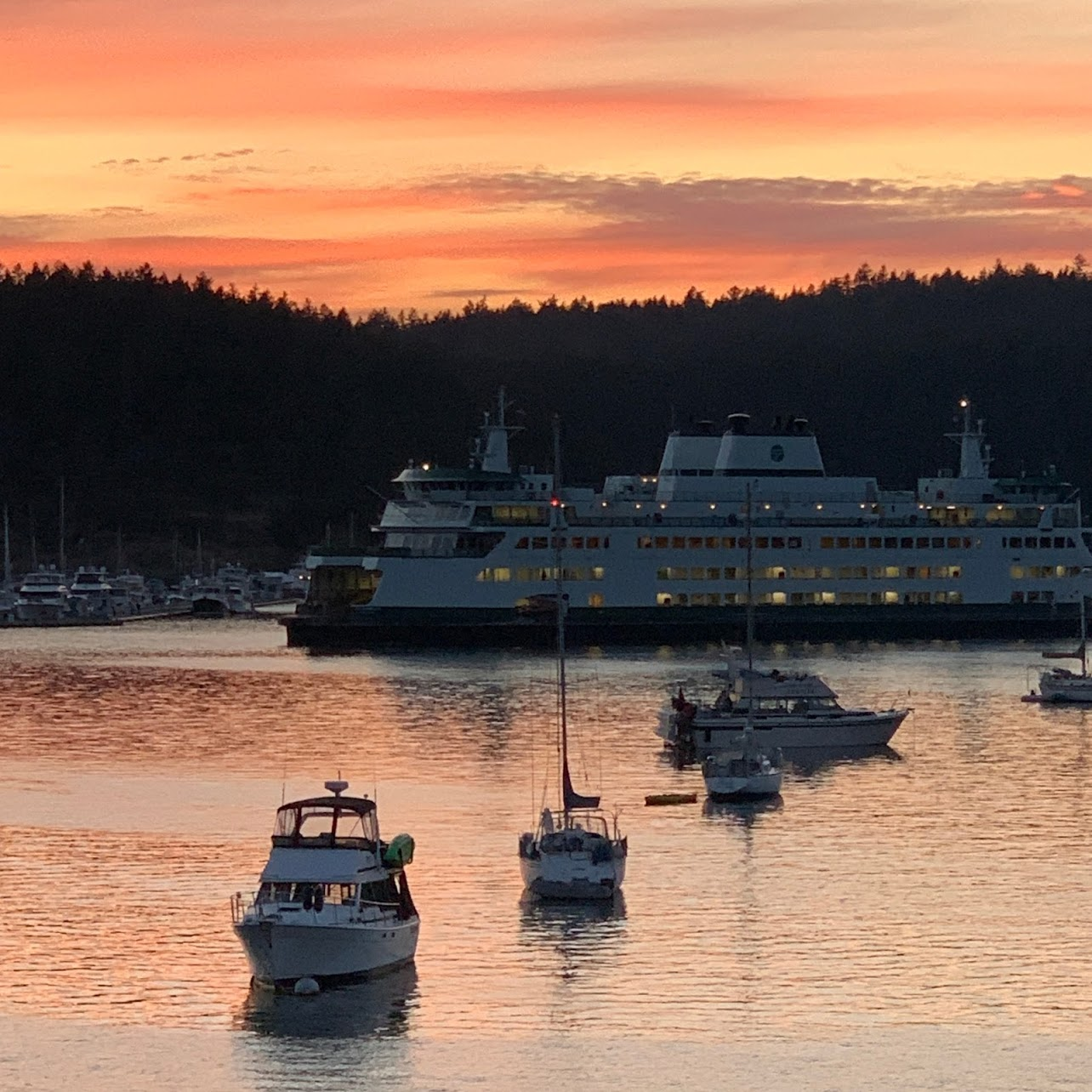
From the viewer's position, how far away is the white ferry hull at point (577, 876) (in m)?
41.8

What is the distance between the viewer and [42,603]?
130 m

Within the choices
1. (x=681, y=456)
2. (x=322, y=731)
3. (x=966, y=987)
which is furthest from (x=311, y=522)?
(x=966, y=987)

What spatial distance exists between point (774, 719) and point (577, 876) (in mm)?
22505

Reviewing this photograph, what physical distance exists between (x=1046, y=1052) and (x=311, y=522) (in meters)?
167

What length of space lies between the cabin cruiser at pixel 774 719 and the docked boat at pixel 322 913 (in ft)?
87.3

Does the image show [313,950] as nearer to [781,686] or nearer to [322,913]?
[322,913]

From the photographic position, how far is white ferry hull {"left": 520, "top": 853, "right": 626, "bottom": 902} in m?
41.8

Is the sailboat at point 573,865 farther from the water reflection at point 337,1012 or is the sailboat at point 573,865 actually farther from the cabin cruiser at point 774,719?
the cabin cruiser at point 774,719

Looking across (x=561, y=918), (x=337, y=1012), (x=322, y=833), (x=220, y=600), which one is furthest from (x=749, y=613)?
(x=220, y=600)

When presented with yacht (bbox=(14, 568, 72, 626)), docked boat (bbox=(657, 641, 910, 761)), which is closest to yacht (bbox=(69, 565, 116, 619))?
yacht (bbox=(14, 568, 72, 626))

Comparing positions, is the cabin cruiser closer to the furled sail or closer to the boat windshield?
the furled sail

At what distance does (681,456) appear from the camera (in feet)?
374

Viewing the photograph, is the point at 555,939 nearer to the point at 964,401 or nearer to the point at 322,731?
the point at 322,731

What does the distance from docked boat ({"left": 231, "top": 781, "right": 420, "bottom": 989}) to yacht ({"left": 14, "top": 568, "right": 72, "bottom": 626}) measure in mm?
92884
